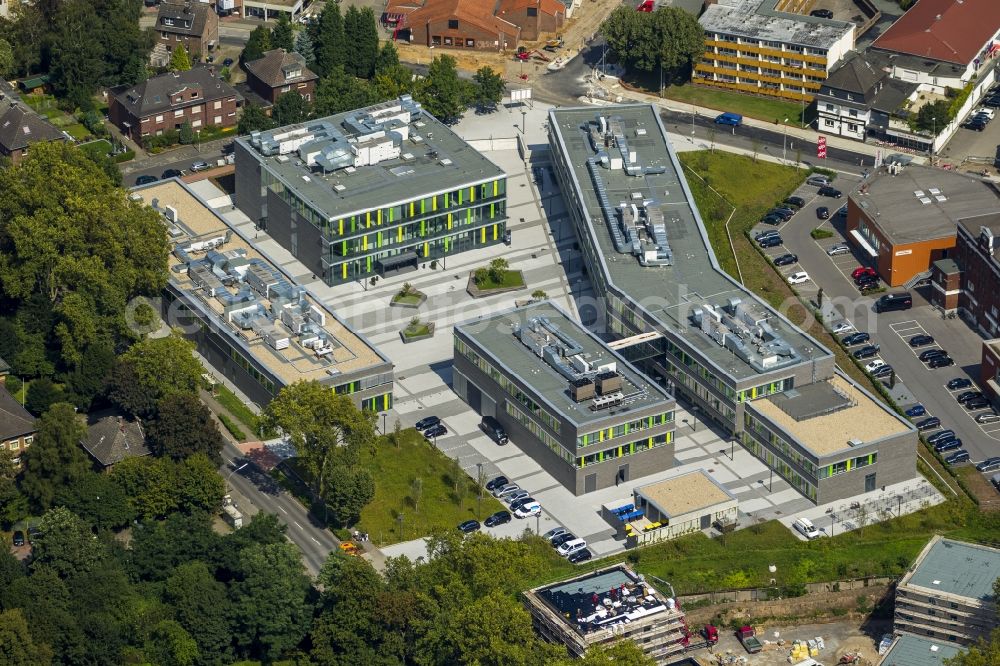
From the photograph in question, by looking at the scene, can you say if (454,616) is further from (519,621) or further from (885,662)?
(885,662)

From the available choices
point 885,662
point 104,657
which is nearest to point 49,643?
A: point 104,657

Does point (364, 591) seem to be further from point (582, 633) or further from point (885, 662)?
point (885, 662)

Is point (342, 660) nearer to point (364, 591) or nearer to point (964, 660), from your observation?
point (364, 591)

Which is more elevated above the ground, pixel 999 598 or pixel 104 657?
pixel 999 598

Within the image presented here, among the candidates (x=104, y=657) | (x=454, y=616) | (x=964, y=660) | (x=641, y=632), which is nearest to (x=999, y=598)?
(x=964, y=660)

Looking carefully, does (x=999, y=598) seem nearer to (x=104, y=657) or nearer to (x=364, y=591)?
(x=364, y=591)

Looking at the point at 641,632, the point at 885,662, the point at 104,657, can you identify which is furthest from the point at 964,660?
the point at 104,657

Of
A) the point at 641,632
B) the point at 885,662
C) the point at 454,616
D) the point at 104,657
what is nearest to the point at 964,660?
the point at 885,662
